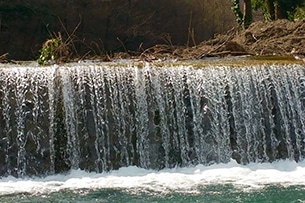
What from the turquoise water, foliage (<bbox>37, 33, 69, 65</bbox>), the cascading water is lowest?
the turquoise water

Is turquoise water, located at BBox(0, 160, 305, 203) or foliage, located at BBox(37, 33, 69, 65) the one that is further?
foliage, located at BBox(37, 33, 69, 65)

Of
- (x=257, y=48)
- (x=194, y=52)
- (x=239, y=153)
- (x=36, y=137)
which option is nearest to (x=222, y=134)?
(x=239, y=153)

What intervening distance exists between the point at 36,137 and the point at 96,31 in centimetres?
1140

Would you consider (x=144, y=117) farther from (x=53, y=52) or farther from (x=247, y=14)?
(x=247, y=14)

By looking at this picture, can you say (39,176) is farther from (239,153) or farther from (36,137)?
(239,153)

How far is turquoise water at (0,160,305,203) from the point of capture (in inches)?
310

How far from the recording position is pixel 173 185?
8.63m

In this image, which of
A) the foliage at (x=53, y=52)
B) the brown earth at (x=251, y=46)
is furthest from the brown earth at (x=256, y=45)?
the foliage at (x=53, y=52)

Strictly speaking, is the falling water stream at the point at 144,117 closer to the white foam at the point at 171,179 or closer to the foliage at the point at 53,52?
the white foam at the point at 171,179

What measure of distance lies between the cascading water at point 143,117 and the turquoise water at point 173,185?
0.25 meters

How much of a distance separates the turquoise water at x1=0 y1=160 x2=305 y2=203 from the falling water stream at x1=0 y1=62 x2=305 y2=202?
25 centimetres

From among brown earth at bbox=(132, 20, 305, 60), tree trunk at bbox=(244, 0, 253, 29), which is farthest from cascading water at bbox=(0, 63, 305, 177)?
tree trunk at bbox=(244, 0, 253, 29)

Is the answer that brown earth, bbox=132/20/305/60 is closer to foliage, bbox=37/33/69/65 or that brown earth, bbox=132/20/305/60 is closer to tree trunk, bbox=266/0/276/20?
foliage, bbox=37/33/69/65

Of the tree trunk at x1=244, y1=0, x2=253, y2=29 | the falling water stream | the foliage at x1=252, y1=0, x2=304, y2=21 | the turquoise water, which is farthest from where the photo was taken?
the foliage at x1=252, y1=0, x2=304, y2=21
